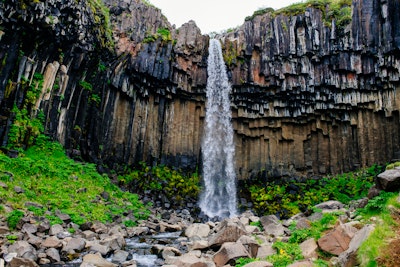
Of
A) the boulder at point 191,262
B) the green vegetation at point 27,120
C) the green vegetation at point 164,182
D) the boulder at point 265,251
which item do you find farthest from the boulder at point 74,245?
the green vegetation at point 164,182

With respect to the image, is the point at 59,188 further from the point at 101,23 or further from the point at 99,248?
the point at 101,23

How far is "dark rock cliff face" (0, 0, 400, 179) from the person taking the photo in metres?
22.2

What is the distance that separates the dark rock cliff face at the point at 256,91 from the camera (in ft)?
72.9

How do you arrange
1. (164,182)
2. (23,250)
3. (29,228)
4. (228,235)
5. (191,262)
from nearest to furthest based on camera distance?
1. (191,262)
2. (23,250)
3. (228,235)
4. (29,228)
5. (164,182)

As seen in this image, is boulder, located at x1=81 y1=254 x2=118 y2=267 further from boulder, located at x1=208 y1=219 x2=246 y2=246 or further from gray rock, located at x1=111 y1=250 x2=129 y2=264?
boulder, located at x1=208 y1=219 x2=246 y2=246

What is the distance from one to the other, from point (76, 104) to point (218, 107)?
1215cm

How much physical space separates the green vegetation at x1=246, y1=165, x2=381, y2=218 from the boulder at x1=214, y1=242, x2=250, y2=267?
53.9 feet

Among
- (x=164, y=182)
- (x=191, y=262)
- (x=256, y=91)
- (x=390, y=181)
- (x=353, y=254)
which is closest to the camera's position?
(x=353, y=254)

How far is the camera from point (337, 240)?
5.98m

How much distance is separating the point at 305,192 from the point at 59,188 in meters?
18.0

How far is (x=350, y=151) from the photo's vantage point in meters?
26.3

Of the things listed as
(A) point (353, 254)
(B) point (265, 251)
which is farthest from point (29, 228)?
(A) point (353, 254)

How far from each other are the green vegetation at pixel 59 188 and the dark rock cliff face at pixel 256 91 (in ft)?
9.69

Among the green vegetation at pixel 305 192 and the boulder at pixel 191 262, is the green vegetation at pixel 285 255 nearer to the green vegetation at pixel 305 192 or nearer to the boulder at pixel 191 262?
the boulder at pixel 191 262
